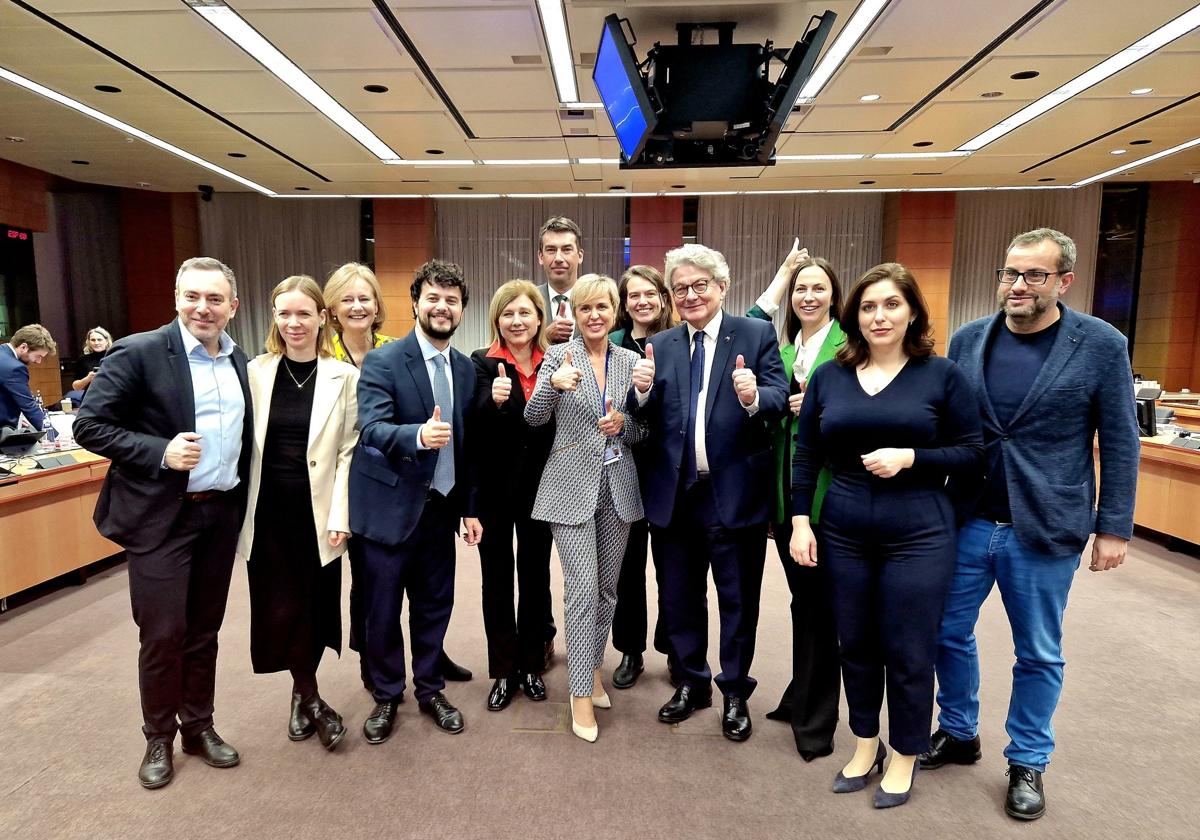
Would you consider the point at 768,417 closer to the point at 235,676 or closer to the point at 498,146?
the point at 235,676

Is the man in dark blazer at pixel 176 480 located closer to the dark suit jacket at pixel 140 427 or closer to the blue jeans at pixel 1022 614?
the dark suit jacket at pixel 140 427

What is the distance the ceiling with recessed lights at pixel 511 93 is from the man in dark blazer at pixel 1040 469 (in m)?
3.27

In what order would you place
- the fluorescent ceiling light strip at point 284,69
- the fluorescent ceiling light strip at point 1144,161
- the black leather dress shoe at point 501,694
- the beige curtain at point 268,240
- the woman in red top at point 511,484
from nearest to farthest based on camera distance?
the woman in red top at point 511,484 < the black leather dress shoe at point 501,694 < the fluorescent ceiling light strip at point 284,69 < the fluorescent ceiling light strip at point 1144,161 < the beige curtain at point 268,240

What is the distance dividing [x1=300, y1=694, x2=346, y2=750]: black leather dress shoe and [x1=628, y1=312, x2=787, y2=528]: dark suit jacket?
135 cm

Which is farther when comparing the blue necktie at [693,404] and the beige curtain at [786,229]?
the beige curtain at [786,229]

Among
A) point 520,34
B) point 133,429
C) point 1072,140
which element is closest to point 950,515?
point 133,429

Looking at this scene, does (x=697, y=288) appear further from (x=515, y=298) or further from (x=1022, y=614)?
(x=1022, y=614)

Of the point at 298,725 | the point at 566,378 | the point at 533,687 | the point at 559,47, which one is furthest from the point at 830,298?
the point at 559,47

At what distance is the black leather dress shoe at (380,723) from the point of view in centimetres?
240

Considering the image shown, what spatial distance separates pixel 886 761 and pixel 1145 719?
115 cm

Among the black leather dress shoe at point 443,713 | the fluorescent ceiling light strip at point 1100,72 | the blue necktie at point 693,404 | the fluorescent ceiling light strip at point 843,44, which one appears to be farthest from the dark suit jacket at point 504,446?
the fluorescent ceiling light strip at point 1100,72

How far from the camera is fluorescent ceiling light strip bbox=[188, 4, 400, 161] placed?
14.6ft

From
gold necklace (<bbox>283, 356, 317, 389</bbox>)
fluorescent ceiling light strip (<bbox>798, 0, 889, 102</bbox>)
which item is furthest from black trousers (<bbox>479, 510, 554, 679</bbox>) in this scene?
fluorescent ceiling light strip (<bbox>798, 0, 889, 102</bbox>)

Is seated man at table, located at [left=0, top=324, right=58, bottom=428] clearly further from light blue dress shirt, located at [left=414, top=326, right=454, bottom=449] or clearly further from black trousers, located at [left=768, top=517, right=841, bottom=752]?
black trousers, located at [left=768, top=517, right=841, bottom=752]
